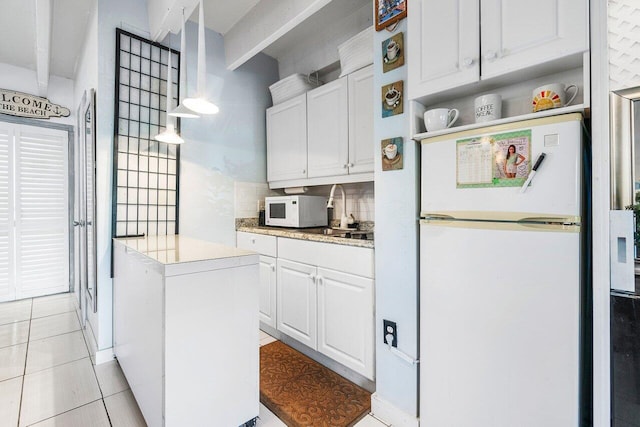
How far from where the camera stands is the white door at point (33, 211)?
11.1ft

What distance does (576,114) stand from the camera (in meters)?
1.04

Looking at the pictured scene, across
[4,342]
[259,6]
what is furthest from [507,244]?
[4,342]

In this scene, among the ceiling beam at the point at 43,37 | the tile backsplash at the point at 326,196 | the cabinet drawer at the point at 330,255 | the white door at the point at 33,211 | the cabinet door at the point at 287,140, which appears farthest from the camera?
the white door at the point at 33,211

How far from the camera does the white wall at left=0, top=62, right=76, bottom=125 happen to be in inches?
131

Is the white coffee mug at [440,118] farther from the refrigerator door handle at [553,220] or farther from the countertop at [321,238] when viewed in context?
the countertop at [321,238]

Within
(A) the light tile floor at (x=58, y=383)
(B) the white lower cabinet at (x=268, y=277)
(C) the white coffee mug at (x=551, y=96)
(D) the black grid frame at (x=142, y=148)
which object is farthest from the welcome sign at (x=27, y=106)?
(C) the white coffee mug at (x=551, y=96)

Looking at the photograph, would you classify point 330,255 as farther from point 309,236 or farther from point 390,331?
point 390,331

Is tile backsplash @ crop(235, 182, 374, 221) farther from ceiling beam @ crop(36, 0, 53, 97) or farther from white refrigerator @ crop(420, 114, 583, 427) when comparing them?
ceiling beam @ crop(36, 0, 53, 97)

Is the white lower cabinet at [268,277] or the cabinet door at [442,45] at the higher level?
the cabinet door at [442,45]

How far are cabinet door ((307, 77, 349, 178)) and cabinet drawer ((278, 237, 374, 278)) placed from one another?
0.69m

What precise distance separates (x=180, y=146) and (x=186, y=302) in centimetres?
173

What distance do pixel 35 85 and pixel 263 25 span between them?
3.00 meters

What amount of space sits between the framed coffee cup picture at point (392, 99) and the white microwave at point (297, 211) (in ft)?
4.01

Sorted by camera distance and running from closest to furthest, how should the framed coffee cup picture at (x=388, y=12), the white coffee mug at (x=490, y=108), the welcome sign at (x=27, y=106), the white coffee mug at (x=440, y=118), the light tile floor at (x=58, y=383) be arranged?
the white coffee mug at (x=490, y=108) → the white coffee mug at (x=440, y=118) → the framed coffee cup picture at (x=388, y=12) → the light tile floor at (x=58, y=383) → the welcome sign at (x=27, y=106)
